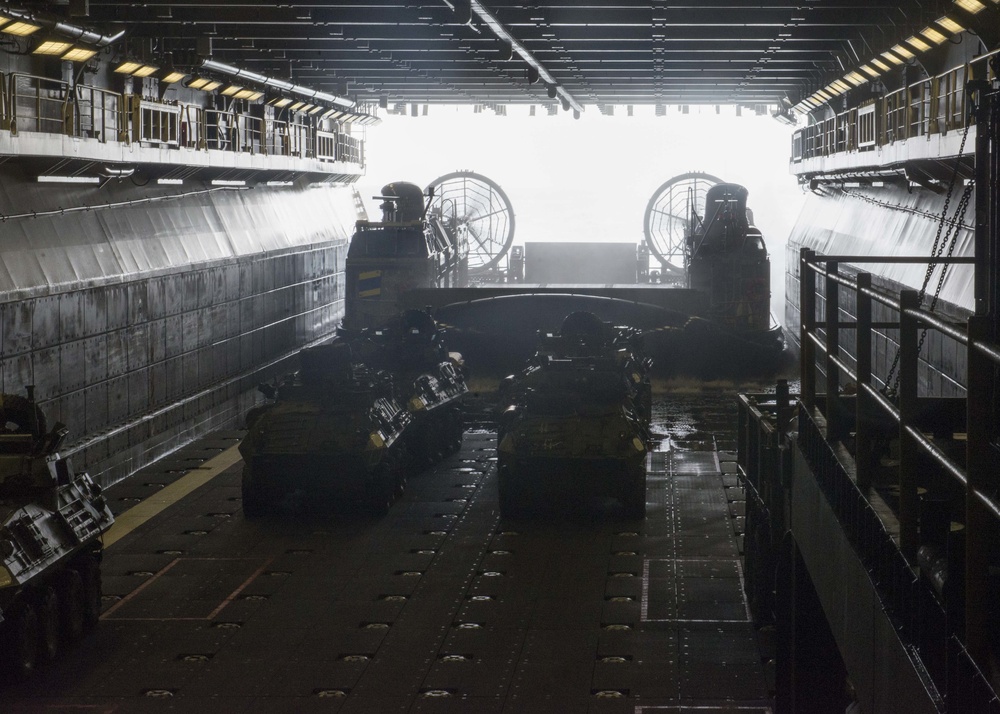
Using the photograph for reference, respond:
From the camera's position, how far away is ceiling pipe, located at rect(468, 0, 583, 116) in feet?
57.0

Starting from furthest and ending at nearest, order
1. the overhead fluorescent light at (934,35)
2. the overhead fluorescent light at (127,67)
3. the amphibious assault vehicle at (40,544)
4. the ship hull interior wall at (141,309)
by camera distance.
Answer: the overhead fluorescent light at (127,67) → the overhead fluorescent light at (934,35) → the ship hull interior wall at (141,309) → the amphibious assault vehicle at (40,544)

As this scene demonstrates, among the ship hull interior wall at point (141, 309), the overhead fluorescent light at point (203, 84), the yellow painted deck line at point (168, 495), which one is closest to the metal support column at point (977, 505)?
the yellow painted deck line at point (168, 495)

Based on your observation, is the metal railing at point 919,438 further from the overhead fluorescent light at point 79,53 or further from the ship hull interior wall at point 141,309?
the overhead fluorescent light at point 79,53

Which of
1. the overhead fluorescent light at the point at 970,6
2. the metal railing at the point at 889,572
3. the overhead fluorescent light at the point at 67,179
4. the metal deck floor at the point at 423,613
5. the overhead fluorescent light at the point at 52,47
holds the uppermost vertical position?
the overhead fluorescent light at the point at 52,47

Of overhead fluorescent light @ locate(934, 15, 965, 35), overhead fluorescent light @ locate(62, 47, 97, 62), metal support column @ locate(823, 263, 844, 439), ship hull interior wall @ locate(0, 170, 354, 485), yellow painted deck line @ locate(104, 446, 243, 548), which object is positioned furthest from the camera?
overhead fluorescent light @ locate(934, 15, 965, 35)

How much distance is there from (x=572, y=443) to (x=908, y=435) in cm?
976

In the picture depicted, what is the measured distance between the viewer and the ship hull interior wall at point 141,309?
48.4 feet

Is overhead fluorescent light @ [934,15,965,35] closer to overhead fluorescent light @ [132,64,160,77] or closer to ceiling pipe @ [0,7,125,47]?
ceiling pipe @ [0,7,125,47]

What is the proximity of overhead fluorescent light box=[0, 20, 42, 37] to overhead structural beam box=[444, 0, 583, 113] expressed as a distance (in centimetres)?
489

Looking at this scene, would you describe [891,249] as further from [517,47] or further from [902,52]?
[517,47]

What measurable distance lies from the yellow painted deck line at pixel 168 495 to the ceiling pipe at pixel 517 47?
7.09 m

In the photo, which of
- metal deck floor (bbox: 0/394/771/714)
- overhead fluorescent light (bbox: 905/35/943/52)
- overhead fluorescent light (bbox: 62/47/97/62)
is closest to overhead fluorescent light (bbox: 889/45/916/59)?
overhead fluorescent light (bbox: 905/35/943/52)

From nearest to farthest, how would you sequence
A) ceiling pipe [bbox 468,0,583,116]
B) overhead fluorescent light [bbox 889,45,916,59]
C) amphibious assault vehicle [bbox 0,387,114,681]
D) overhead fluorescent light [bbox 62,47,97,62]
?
amphibious assault vehicle [bbox 0,387,114,681], overhead fluorescent light [bbox 62,47,97,62], ceiling pipe [bbox 468,0,583,116], overhead fluorescent light [bbox 889,45,916,59]

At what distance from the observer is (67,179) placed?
15945 millimetres
